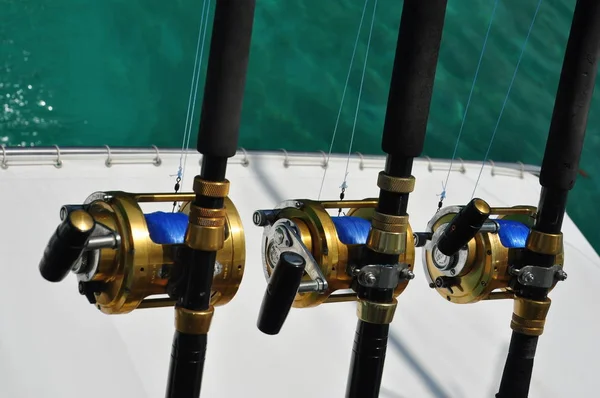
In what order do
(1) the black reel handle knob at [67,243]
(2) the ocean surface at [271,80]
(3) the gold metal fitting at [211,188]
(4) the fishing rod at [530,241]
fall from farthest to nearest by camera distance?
(2) the ocean surface at [271,80] < (4) the fishing rod at [530,241] < (3) the gold metal fitting at [211,188] < (1) the black reel handle knob at [67,243]

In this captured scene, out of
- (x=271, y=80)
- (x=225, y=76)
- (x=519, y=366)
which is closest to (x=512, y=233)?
(x=519, y=366)

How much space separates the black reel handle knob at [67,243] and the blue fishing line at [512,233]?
2.32ft

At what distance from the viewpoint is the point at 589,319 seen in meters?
2.70

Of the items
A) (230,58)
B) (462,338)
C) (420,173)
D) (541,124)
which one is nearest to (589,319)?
(462,338)

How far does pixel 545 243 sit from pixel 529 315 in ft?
0.39

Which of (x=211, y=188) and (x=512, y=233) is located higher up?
(x=512, y=233)

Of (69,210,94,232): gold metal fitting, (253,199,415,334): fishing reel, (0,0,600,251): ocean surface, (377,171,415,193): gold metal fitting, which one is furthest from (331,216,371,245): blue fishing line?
(0,0,600,251): ocean surface

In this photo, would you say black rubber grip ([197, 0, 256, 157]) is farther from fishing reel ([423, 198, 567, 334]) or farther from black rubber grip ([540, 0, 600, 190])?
black rubber grip ([540, 0, 600, 190])

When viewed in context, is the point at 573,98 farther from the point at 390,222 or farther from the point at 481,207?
the point at 390,222

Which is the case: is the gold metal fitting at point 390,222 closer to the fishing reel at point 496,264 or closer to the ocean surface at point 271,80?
the fishing reel at point 496,264

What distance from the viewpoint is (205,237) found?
3.90ft

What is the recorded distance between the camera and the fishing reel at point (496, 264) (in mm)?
1503

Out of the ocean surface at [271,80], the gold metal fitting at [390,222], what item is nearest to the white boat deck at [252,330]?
the gold metal fitting at [390,222]

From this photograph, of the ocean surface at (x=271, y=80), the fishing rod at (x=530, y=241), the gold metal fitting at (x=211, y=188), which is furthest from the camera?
the ocean surface at (x=271, y=80)
